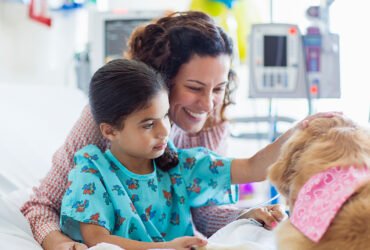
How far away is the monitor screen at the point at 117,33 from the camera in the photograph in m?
3.33

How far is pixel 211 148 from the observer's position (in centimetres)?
192

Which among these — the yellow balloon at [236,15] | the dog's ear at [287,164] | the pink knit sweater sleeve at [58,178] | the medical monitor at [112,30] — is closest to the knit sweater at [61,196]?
the pink knit sweater sleeve at [58,178]

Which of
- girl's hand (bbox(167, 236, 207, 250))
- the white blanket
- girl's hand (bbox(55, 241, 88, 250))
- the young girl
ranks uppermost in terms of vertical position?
the young girl

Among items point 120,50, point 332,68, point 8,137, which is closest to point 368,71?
point 332,68

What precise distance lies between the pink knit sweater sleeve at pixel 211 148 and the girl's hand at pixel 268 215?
21 centimetres

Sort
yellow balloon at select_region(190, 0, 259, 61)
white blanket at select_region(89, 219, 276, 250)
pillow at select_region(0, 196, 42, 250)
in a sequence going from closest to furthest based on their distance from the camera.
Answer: white blanket at select_region(89, 219, 276, 250) < pillow at select_region(0, 196, 42, 250) < yellow balloon at select_region(190, 0, 259, 61)

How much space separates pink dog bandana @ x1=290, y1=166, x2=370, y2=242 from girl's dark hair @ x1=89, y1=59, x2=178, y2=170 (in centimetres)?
56

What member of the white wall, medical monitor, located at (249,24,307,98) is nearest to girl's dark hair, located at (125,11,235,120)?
medical monitor, located at (249,24,307,98)

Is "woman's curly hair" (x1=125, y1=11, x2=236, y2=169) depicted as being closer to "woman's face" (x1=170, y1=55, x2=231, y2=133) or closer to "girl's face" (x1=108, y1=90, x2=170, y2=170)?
"woman's face" (x1=170, y1=55, x2=231, y2=133)

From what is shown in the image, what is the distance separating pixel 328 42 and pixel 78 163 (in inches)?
66.6

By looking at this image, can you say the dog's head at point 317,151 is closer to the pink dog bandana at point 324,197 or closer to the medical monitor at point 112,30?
the pink dog bandana at point 324,197

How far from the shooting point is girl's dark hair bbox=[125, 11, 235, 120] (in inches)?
66.1

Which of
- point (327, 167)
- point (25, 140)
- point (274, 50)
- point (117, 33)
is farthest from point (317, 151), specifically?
point (117, 33)

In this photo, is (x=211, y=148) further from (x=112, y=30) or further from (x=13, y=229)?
(x=112, y=30)
